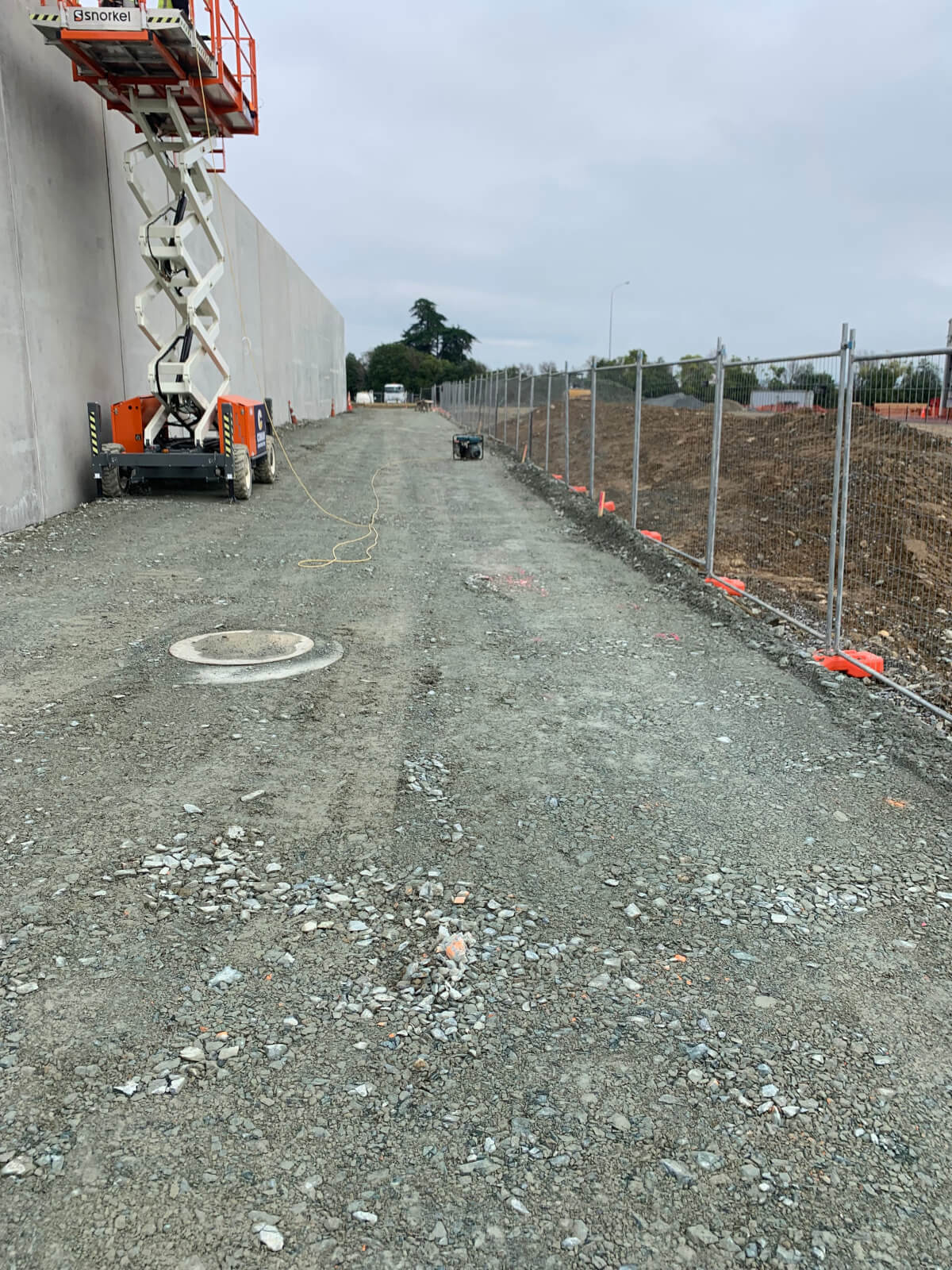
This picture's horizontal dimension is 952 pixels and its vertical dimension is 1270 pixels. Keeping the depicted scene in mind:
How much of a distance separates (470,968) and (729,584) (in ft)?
23.4

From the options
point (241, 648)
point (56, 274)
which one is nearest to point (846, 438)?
point (241, 648)

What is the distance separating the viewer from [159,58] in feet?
40.2

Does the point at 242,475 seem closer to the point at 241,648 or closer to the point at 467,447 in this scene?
the point at 241,648

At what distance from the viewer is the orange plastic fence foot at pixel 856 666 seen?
6.82 meters

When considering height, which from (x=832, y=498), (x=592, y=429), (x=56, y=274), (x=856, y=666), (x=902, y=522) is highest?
(x=56, y=274)

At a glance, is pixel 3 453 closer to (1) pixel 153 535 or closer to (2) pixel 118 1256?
(1) pixel 153 535

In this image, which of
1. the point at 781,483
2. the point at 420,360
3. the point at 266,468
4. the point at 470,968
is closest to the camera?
the point at 470,968

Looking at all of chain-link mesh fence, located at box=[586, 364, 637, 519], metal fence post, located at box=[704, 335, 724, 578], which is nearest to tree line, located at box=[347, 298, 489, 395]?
chain-link mesh fence, located at box=[586, 364, 637, 519]

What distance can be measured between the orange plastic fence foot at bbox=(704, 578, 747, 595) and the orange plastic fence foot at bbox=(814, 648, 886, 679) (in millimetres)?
2472

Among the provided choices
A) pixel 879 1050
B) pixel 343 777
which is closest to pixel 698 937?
pixel 879 1050

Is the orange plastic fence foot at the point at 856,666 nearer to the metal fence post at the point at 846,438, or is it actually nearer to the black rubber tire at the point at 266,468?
the metal fence post at the point at 846,438

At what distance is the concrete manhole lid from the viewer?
6883 mm

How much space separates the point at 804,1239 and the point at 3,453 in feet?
38.7

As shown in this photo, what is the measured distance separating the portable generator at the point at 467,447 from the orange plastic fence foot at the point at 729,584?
16037mm
